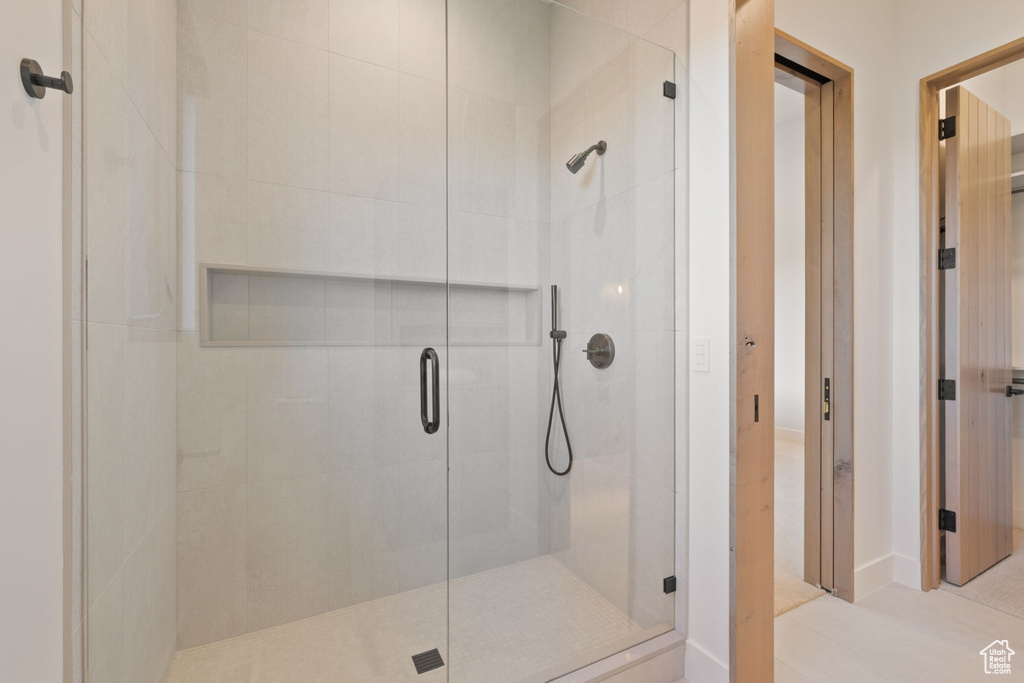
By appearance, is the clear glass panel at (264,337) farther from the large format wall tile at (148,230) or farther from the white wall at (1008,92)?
the white wall at (1008,92)

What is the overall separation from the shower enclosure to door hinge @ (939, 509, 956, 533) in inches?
62.9

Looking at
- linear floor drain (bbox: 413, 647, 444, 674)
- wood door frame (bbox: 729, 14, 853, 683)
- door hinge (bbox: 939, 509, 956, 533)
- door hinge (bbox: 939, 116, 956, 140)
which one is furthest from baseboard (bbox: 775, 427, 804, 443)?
linear floor drain (bbox: 413, 647, 444, 674)

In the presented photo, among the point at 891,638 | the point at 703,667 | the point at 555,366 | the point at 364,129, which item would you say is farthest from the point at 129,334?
the point at 891,638

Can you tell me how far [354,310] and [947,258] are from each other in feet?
8.66

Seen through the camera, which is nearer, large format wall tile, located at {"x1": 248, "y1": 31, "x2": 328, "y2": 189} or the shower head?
large format wall tile, located at {"x1": 248, "y1": 31, "x2": 328, "y2": 189}

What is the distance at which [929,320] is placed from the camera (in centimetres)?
215

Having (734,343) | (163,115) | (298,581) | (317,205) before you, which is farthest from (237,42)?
(734,343)

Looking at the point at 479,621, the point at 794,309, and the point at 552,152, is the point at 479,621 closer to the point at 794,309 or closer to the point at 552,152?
the point at 552,152

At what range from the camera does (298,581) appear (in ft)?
3.95

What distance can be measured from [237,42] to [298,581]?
4.44 ft

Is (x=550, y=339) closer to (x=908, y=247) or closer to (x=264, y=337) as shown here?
(x=264, y=337)

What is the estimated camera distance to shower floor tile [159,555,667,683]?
115 cm
